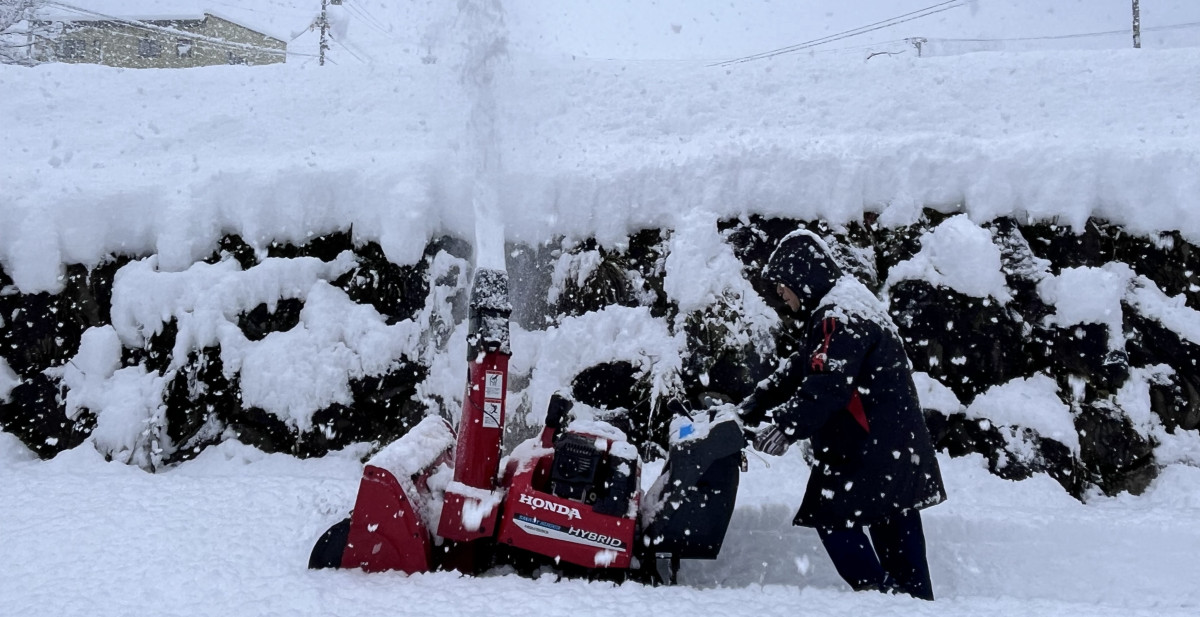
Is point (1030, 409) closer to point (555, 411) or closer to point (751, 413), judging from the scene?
point (751, 413)

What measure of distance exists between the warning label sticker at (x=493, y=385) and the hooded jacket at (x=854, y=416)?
41.7 inches

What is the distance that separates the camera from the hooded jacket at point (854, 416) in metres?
2.32

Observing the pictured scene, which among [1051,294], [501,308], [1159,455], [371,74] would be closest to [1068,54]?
[1051,294]

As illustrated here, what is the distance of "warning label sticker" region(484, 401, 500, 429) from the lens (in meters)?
2.59

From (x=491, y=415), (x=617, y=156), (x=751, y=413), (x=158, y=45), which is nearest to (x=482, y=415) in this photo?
(x=491, y=415)

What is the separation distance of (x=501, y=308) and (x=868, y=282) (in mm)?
2467

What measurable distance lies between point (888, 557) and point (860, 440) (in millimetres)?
451

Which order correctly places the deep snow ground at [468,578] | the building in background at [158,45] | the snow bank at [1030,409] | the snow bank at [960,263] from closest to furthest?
the deep snow ground at [468,578] → the snow bank at [1030,409] → the snow bank at [960,263] → the building in background at [158,45]

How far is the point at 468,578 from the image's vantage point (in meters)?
2.22

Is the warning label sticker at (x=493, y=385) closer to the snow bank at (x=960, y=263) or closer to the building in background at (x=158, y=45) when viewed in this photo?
the snow bank at (x=960, y=263)

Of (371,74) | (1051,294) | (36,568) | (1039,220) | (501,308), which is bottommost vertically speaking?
(36,568)

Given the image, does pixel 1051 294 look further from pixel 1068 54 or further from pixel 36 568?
pixel 36 568

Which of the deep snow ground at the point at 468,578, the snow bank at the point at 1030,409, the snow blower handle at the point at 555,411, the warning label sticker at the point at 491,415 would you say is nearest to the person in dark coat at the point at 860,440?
the deep snow ground at the point at 468,578

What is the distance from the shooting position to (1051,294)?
3.98 meters
